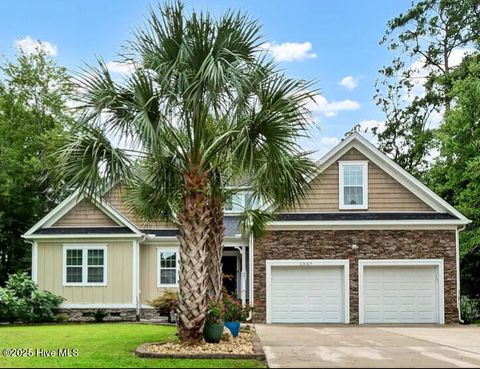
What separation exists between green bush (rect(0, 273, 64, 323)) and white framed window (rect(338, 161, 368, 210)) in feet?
35.0

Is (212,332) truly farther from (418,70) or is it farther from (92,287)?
(418,70)

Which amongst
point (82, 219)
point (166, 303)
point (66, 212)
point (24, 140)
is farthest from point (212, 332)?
point (24, 140)

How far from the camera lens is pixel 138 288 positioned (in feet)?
69.3

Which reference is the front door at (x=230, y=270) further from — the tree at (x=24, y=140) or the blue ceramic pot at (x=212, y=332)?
the blue ceramic pot at (x=212, y=332)

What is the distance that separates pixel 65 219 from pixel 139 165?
11.0 meters

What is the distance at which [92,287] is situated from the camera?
21109 millimetres

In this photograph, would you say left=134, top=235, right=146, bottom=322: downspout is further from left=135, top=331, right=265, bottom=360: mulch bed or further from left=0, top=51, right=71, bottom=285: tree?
left=135, top=331, right=265, bottom=360: mulch bed

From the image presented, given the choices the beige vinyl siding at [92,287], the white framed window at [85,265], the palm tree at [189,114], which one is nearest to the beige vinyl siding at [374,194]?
the beige vinyl siding at [92,287]

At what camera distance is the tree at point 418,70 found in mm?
31766

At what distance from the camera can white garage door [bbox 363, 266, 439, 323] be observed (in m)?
19.2

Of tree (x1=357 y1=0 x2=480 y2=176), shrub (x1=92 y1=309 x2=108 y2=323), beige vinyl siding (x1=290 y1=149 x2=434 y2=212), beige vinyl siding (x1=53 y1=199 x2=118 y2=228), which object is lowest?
shrub (x1=92 y1=309 x2=108 y2=323)

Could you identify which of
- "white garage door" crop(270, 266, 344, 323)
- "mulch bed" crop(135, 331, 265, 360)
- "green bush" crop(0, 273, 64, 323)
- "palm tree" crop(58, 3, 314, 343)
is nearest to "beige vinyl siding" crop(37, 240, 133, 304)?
"green bush" crop(0, 273, 64, 323)

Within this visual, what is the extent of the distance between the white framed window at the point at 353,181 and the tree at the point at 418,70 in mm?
12454

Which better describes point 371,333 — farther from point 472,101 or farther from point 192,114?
point 472,101
